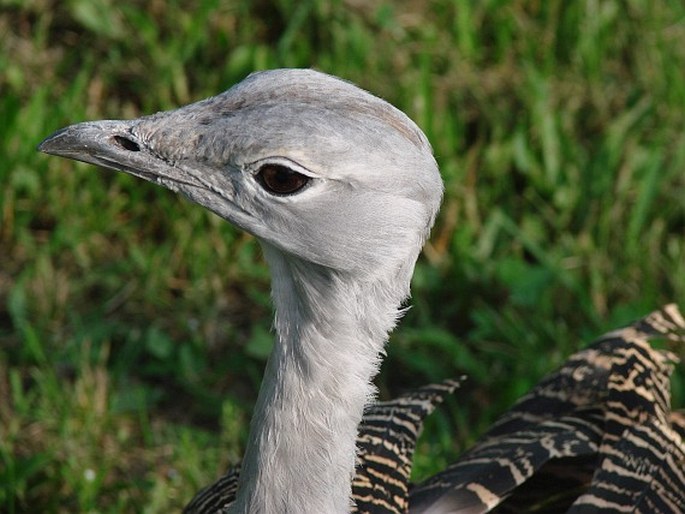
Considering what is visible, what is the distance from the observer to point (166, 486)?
154 inches

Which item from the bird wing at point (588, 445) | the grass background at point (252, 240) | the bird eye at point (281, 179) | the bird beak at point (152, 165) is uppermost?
the grass background at point (252, 240)

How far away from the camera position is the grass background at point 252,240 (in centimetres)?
419

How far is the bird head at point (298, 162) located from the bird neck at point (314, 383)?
0.25ft

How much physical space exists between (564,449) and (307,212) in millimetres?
A: 1205

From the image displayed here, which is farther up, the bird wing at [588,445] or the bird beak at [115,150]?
the bird beak at [115,150]

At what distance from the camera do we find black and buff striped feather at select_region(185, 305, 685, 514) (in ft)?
10.4

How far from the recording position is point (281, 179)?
2.49m

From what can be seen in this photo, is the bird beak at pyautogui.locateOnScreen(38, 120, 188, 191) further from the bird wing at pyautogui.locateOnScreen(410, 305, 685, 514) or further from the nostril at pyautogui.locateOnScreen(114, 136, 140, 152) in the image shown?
the bird wing at pyautogui.locateOnScreen(410, 305, 685, 514)

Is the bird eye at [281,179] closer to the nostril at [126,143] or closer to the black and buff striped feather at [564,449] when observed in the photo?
the nostril at [126,143]

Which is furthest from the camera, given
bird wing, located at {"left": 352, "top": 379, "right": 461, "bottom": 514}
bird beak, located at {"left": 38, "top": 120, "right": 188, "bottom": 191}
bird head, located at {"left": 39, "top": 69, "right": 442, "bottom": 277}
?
bird wing, located at {"left": 352, "top": 379, "right": 461, "bottom": 514}

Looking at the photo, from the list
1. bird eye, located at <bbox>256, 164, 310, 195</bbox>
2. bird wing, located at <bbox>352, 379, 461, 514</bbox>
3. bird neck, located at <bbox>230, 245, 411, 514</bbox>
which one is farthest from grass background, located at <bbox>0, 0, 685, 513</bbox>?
bird eye, located at <bbox>256, 164, 310, 195</bbox>

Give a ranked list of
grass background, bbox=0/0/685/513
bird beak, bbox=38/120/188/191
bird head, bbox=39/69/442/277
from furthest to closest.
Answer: grass background, bbox=0/0/685/513, bird beak, bbox=38/120/188/191, bird head, bbox=39/69/442/277

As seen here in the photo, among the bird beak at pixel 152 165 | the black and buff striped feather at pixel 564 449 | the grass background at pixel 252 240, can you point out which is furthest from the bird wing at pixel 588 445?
the bird beak at pixel 152 165

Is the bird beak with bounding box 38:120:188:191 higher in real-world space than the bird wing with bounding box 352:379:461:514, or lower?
higher
